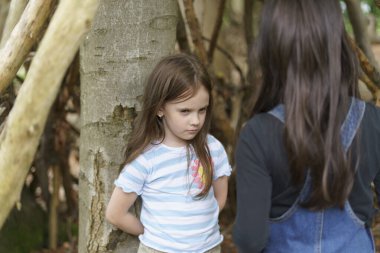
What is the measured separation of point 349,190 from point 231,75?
13.0ft

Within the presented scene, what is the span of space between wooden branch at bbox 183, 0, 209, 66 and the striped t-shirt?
121 cm

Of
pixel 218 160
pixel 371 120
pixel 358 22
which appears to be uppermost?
pixel 371 120

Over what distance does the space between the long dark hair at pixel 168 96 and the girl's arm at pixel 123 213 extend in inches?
4.4

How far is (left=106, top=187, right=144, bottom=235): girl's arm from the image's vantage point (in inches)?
80.5

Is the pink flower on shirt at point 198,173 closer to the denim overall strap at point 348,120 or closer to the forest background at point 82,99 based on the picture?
the forest background at point 82,99

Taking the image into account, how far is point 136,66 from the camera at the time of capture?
221cm

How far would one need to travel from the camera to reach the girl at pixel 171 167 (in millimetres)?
2033

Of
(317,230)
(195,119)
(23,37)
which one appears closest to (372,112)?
(317,230)

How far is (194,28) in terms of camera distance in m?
3.27

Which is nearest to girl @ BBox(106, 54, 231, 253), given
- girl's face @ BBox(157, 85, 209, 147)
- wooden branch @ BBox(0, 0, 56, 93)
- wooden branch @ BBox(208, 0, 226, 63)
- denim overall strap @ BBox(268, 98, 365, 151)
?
girl's face @ BBox(157, 85, 209, 147)

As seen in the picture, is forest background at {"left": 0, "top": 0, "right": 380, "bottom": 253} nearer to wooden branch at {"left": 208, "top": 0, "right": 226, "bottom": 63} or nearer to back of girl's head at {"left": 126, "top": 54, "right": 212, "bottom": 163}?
wooden branch at {"left": 208, "top": 0, "right": 226, "bottom": 63}

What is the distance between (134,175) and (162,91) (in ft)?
0.95

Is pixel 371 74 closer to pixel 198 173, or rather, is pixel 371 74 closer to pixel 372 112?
pixel 198 173

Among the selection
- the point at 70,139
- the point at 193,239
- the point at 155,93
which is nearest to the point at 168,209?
the point at 193,239
